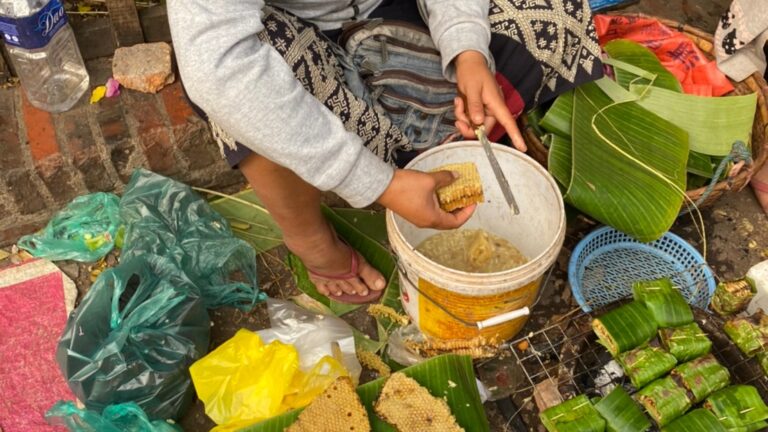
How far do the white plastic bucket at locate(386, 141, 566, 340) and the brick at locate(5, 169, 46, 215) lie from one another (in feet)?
4.30

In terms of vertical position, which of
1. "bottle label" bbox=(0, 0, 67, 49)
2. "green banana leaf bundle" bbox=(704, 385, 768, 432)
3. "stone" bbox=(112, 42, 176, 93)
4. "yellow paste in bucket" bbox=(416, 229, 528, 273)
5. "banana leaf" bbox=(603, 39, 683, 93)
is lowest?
"yellow paste in bucket" bbox=(416, 229, 528, 273)

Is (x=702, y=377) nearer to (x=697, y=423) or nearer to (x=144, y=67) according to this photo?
(x=697, y=423)

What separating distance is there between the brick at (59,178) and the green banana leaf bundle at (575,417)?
177 centimetres

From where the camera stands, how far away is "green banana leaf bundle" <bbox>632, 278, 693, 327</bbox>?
1750 mm

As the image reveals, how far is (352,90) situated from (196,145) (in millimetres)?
753

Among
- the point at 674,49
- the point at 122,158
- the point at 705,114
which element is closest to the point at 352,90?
the point at 122,158

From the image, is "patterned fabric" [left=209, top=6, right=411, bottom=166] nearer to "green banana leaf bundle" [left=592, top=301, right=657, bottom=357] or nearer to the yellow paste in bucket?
the yellow paste in bucket

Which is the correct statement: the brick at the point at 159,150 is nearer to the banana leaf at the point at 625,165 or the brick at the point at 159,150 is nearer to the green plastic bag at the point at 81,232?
the green plastic bag at the point at 81,232

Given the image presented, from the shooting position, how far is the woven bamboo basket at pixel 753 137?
2.22 meters

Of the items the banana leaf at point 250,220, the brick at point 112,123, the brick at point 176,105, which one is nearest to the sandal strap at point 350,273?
the banana leaf at point 250,220

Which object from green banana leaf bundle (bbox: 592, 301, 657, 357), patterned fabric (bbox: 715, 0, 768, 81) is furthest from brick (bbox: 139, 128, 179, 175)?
patterned fabric (bbox: 715, 0, 768, 81)

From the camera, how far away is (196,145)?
2451 mm

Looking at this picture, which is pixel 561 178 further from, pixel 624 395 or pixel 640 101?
pixel 624 395

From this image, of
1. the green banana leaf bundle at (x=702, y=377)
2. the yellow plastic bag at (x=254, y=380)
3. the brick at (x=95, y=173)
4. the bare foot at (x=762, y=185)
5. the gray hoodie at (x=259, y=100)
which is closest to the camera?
the gray hoodie at (x=259, y=100)
